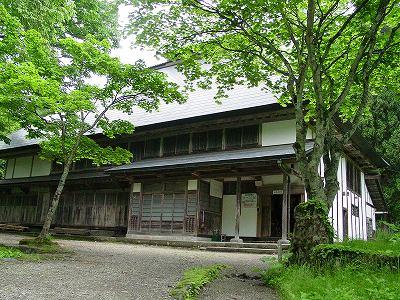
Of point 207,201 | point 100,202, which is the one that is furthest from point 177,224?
point 100,202

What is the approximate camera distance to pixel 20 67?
1056cm

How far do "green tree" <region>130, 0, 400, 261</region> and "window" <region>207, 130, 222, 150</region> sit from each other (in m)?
7.60

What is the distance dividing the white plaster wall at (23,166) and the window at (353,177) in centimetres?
2083

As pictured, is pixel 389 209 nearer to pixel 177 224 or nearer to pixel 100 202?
pixel 177 224

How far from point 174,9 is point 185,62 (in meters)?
1.35

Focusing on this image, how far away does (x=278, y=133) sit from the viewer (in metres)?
17.1

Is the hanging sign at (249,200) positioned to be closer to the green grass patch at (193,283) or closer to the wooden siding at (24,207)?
the green grass patch at (193,283)

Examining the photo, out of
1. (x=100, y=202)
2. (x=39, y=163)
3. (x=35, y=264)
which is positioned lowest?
(x=35, y=264)

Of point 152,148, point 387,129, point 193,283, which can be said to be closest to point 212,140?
point 152,148

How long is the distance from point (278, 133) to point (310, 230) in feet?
32.2

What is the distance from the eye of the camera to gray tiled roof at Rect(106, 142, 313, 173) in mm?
15565

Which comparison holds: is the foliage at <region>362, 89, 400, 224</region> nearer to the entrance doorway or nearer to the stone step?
the entrance doorway

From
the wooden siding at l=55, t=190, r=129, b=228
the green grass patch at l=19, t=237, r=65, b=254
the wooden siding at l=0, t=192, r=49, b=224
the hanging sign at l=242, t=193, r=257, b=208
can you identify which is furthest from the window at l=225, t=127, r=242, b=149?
the wooden siding at l=0, t=192, r=49, b=224

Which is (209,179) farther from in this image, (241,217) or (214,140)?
(241,217)
